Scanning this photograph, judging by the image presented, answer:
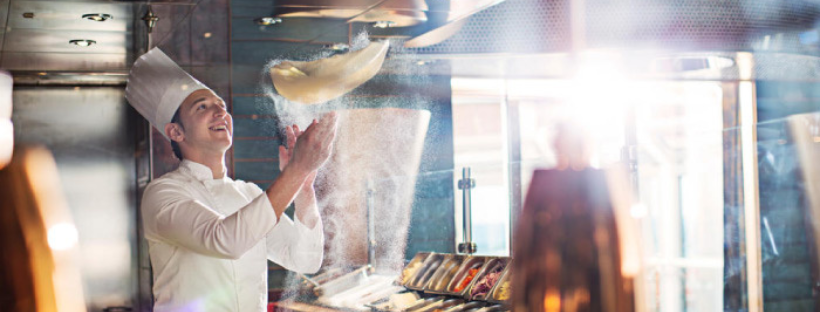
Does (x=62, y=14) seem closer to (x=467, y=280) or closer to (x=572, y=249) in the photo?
(x=467, y=280)

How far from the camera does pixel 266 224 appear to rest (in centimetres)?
120

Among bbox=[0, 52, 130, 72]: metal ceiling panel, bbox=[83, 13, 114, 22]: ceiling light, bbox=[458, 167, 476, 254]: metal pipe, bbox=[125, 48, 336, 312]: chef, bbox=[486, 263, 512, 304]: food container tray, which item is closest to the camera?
bbox=[125, 48, 336, 312]: chef

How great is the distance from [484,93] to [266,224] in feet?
8.37

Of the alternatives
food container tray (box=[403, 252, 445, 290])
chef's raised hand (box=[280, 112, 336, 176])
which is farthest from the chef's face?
food container tray (box=[403, 252, 445, 290])

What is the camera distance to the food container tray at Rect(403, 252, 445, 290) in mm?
1628

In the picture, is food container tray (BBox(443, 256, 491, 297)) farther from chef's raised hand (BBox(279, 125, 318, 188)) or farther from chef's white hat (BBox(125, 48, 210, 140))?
chef's white hat (BBox(125, 48, 210, 140))

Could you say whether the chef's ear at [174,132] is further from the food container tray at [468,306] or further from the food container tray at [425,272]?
the food container tray at [468,306]

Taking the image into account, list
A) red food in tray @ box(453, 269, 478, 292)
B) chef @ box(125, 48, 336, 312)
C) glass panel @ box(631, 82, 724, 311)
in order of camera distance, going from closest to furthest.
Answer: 1. chef @ box(125, 48, 336, 312)
2. red food in tray @ box(453, 269, 478, 292)
3. glass panel @ box(631, 82, 724, 311)

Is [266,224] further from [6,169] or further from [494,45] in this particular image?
[6,169]

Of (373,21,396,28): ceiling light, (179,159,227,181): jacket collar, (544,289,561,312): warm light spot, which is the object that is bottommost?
(544,289,561,312): warm light spot

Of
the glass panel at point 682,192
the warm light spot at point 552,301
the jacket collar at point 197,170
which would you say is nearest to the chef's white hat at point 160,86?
the jacket collar at point 197,170

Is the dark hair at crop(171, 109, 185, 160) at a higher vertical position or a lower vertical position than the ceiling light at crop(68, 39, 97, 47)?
lower

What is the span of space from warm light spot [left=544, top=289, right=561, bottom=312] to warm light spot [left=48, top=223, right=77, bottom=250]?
Result: 15cm

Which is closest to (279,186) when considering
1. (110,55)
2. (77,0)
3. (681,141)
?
(77,0)
